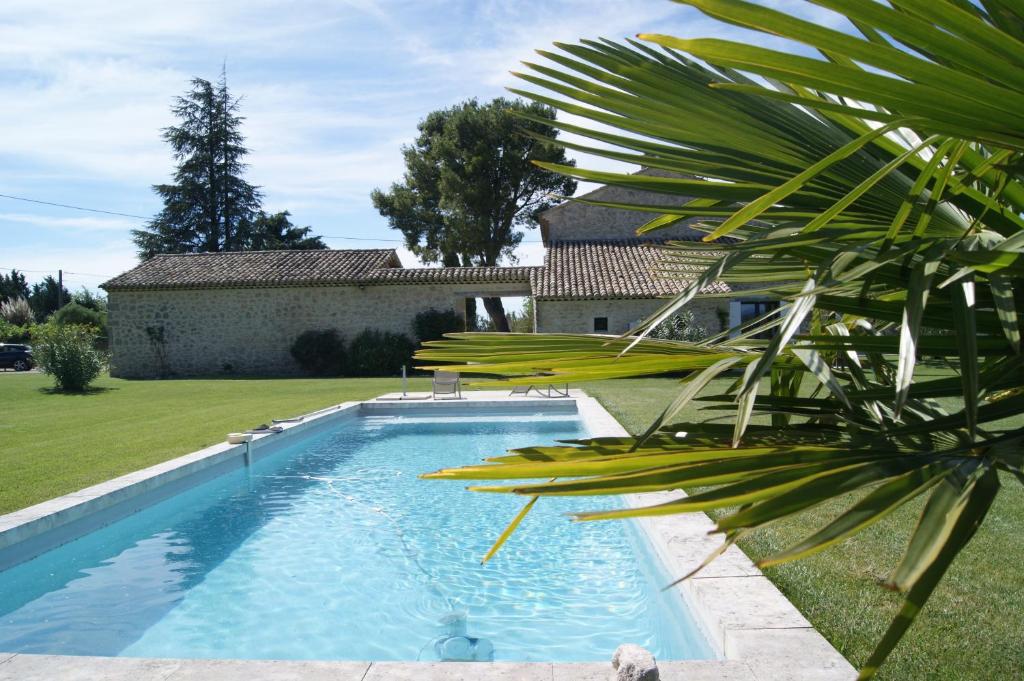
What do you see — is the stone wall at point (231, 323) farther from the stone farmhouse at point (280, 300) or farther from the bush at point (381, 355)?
the bush at point (381, 355)

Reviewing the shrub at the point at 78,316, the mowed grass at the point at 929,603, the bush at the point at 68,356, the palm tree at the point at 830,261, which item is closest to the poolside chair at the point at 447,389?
the bush at the point at 68,356

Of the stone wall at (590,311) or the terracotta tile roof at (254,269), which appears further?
the terracotta tile roof at (254,269)

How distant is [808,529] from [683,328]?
16.1 metres

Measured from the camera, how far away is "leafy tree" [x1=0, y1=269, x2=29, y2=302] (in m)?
48.7

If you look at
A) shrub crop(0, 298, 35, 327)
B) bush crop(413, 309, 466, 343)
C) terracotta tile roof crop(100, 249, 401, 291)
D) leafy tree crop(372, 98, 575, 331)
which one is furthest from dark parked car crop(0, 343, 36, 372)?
bush crop(413, 309, 466, 343)

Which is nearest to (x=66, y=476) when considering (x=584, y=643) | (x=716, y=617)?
(x=584, y=643)

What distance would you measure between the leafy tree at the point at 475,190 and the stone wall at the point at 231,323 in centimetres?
984

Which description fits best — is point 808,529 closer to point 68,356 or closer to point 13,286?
point 68,356

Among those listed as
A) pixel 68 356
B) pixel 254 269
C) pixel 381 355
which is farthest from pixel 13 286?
pixel 381 355

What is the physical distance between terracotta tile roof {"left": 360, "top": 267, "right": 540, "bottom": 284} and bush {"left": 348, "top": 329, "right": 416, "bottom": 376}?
1.82 meters

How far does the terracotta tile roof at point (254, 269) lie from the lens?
78.7 ft

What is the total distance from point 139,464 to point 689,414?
6.79 metres

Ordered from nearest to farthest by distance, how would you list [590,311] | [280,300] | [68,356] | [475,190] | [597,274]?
[68,356]
[590,311]
[597,274]
[280,300]
[475,190]

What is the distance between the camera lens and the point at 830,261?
3.14ft
